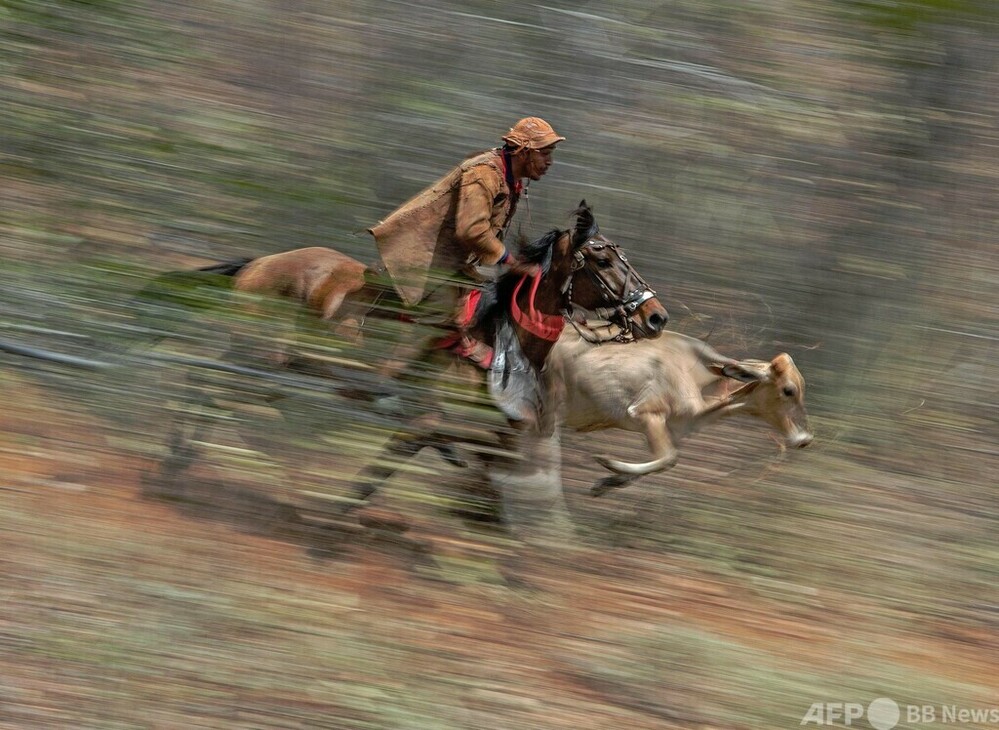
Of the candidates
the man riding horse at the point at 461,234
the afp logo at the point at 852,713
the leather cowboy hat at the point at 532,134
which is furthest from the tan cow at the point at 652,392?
the afp logo at the point at 852,713

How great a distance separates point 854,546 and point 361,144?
10.1 feet

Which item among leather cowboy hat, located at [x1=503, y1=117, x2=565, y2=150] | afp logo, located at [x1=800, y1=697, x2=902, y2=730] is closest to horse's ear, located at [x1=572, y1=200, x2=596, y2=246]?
leather cowboy hat, located at [x1=503, y1=117, x2=565, y2=150]

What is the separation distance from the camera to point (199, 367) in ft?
13.9

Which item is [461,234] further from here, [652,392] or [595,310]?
[652,392]

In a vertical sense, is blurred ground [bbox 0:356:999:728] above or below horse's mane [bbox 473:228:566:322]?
below

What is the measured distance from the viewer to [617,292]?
6.09m

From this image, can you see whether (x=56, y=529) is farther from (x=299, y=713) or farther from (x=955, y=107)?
(x=955, y=107)

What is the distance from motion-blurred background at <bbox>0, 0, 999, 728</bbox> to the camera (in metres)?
4.17

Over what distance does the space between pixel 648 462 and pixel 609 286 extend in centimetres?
116

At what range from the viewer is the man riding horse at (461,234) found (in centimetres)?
473

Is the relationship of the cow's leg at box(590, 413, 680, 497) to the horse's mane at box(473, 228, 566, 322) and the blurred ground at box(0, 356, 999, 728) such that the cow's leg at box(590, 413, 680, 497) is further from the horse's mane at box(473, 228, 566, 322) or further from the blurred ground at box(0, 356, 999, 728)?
the horse's mane at box(473, 228, 566, 322)

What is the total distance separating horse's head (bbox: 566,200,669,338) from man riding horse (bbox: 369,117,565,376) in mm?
312

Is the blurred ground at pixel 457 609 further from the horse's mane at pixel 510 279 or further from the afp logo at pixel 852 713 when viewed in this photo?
the horse's mane at pixel 510 279

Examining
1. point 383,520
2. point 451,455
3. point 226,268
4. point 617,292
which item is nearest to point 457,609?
point 383,520
